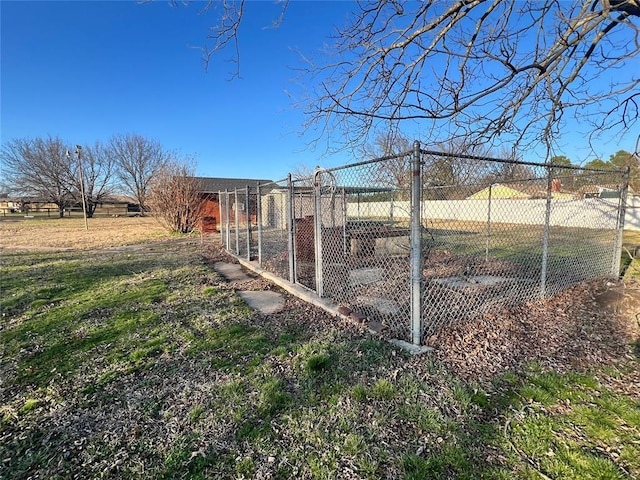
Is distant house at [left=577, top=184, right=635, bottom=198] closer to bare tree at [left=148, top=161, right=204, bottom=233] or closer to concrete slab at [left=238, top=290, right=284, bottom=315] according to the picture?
concrete slab at [left=238, top=290, right=284, bottom=315]

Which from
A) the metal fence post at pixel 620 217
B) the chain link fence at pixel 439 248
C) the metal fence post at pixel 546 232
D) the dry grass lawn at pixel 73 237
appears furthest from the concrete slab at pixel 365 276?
the dry grass lawn at pixel 73 237

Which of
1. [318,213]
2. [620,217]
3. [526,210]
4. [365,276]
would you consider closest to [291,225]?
[318,213]

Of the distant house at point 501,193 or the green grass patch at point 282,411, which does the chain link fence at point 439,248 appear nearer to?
the distant house at point 501,193

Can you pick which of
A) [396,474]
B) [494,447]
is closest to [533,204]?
[494,447]

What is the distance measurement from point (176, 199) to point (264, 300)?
12.8 metres

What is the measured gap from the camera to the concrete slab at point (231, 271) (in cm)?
632

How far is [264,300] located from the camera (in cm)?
480

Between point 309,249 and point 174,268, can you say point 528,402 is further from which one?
point 174,268

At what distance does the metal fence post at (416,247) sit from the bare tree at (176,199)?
14.7 m

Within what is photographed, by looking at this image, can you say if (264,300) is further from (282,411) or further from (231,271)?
(282,411)

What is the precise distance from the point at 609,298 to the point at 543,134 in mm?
2429

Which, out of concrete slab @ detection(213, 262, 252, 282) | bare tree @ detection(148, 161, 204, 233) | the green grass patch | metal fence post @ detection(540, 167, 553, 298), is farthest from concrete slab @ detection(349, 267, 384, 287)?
bare tree @ detection(148, 161, 204, 233)

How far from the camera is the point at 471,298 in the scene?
13.8ft

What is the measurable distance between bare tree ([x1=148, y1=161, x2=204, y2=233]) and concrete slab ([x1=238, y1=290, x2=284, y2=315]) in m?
12.0
